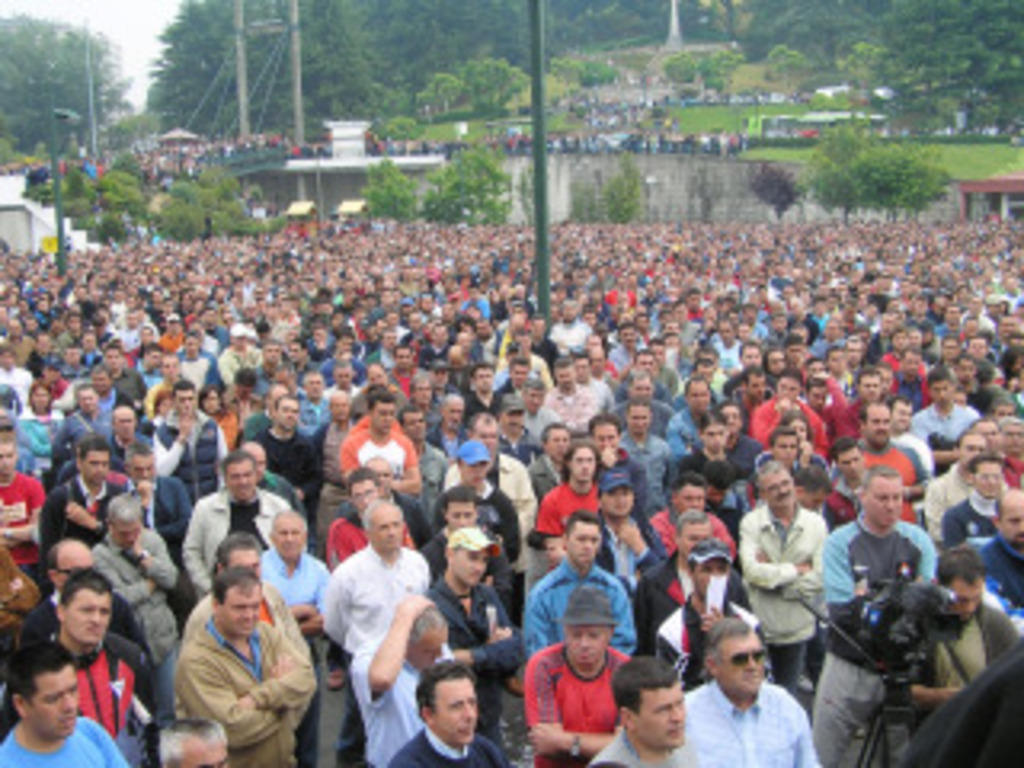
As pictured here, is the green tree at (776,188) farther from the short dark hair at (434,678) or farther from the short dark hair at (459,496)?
the short dark hair at (434,678)

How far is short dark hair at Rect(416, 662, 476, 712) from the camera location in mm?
4137

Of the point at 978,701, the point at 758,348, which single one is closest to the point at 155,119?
the point at 758,348

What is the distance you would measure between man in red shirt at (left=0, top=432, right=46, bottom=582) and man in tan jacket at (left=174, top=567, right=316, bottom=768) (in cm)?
270

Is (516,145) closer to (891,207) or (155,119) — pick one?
(891,207)

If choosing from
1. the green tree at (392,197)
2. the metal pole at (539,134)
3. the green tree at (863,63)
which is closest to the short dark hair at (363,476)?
the metal pole at (539,134)

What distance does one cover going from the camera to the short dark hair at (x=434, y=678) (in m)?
4.14

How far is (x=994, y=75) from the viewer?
223 feet

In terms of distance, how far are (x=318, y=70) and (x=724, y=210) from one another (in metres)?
32.7

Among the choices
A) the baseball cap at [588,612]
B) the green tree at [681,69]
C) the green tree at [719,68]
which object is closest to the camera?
the baseball cap at [588,612]

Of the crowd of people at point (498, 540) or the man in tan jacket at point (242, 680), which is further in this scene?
the man in tan jacket at point (242, 680)

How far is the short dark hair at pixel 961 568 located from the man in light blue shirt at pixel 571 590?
1309 mm

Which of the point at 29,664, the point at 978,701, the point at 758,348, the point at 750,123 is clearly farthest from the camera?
the point at 750,123

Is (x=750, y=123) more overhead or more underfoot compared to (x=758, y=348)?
more overhead

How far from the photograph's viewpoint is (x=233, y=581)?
198 inches
